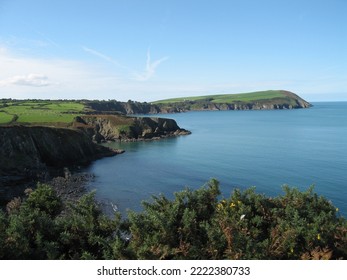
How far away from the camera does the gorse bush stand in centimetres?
1458

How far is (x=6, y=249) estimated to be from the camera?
14328 millimetres

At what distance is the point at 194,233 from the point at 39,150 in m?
67.6

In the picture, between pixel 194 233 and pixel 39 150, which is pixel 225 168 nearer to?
pixel 39 150

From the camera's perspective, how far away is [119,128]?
12694 centimetres

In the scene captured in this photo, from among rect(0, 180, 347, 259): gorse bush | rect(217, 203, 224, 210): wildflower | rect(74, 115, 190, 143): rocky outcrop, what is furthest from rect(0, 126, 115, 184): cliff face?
rect(217, 203, 224, 210): wildflower

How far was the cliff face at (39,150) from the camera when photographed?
6391 centimetres

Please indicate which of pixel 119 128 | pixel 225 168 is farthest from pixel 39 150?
pixel 119 128

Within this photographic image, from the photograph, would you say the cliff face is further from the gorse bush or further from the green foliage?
the green foliage

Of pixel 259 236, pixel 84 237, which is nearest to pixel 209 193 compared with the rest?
pixel 259 236

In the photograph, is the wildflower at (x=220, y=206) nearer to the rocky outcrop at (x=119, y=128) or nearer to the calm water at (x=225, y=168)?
the calm water at (x=225, y=168)

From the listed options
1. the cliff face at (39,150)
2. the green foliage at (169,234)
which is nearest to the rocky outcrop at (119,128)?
the cliff face at (39,150)

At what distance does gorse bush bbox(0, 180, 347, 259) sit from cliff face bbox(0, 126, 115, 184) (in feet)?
149

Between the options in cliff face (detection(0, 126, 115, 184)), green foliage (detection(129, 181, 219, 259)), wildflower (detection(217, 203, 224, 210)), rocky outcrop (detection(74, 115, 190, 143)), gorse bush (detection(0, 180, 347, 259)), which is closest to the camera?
green foliage (detection(129, 181, 219, 259))

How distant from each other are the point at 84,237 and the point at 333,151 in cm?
8594
